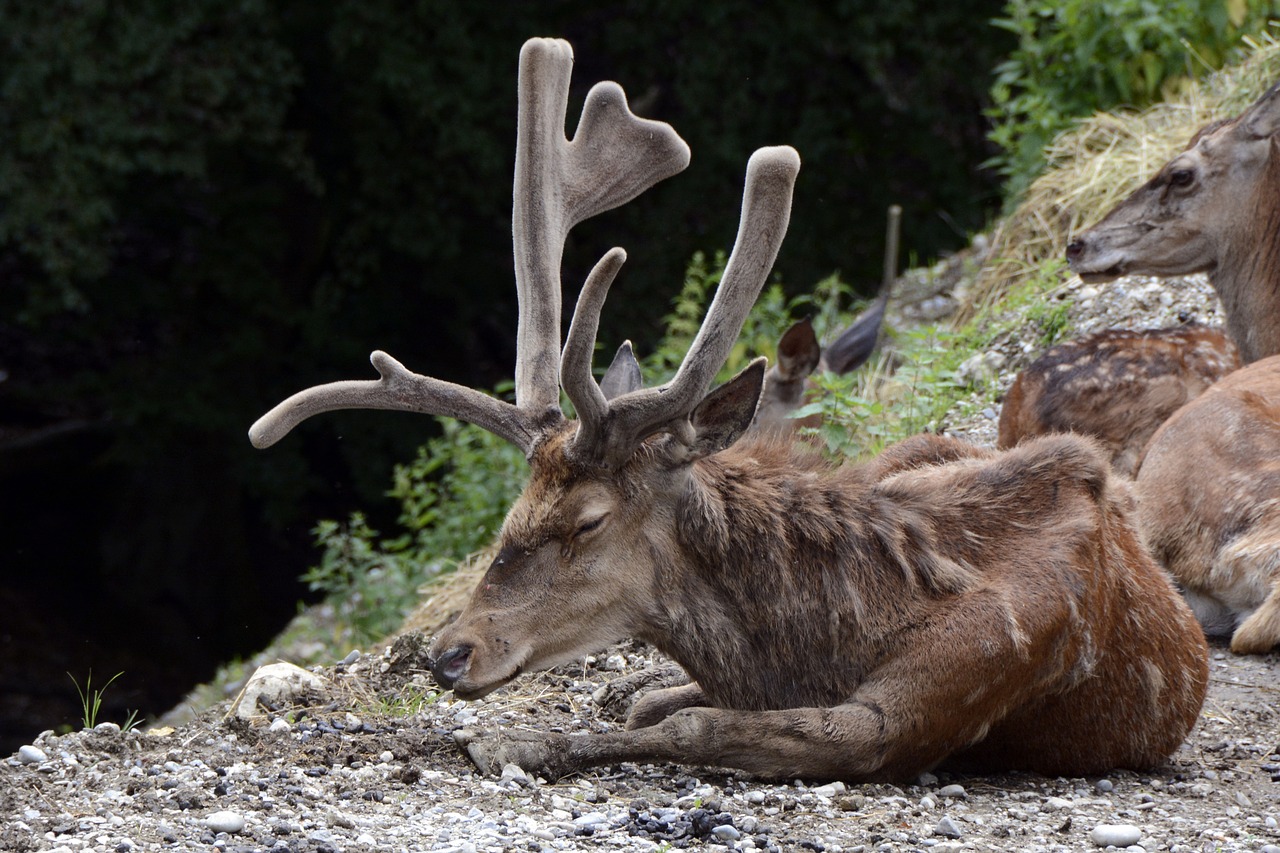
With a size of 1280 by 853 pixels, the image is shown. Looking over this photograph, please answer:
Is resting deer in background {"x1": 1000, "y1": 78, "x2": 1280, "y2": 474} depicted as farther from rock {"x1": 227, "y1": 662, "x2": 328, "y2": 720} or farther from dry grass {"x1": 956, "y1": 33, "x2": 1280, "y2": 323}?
rock {"x1": 227, "y1": 662, "x2": 328, "y2": 720}

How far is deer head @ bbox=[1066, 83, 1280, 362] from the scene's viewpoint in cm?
707

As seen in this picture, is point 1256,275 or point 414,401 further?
point 1256,275

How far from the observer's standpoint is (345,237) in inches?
508

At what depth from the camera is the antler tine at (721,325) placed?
3770mm

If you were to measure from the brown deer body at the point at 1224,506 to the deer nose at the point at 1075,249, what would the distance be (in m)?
1.55

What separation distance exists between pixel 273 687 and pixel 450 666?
3.30 ft

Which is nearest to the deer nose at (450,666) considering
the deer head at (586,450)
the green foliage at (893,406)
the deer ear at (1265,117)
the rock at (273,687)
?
the deer head at (586,450)

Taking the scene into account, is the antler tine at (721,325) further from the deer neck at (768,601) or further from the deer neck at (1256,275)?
the deer neck at (1256,275)

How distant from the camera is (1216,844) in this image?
3.39 m

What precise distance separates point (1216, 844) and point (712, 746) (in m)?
1.15

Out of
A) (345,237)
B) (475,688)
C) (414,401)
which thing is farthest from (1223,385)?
(345,237)

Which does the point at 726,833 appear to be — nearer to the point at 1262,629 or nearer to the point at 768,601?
the point at 768,601

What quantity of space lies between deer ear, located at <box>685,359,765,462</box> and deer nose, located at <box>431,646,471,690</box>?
0.76 metres

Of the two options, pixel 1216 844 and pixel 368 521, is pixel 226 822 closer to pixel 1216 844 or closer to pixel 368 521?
pixel 1216 844
